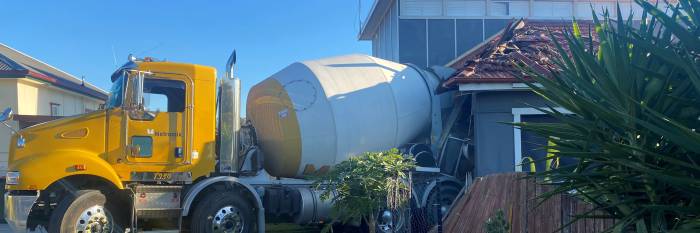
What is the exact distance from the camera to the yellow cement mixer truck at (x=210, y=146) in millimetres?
8922

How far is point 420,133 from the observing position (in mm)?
11352

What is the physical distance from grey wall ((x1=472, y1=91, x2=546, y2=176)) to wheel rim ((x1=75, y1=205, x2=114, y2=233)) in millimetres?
6038

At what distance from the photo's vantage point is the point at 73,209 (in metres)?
8.74

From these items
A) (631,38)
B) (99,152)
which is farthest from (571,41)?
(99,152)

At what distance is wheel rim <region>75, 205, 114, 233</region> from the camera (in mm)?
8781

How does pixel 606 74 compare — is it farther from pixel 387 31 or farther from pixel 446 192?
pixel 387 31

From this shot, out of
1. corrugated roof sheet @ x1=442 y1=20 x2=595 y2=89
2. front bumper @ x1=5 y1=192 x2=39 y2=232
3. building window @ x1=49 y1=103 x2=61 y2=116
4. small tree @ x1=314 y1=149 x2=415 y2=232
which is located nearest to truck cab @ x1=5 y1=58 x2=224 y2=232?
front bumper @ x1=5 y1=192 x2=39 y2=232

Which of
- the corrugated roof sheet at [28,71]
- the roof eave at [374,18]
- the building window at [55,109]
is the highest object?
the roof eave at [374,18]

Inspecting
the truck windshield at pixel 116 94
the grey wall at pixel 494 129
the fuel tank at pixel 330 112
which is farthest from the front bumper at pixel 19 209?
the grey wall at pixel 494 129

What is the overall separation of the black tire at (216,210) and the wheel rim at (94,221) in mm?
1210

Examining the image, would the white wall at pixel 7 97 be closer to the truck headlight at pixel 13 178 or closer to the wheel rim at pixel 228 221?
the truck headlight at pixel 13 178

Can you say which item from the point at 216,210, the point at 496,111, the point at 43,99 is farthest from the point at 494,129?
the point at 43,99

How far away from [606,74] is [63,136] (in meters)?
7.71

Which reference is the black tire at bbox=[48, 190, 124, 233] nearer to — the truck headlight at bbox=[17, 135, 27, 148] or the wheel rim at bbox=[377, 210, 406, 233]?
the truck headlight at bbox=[17, 135, 27, 148]
